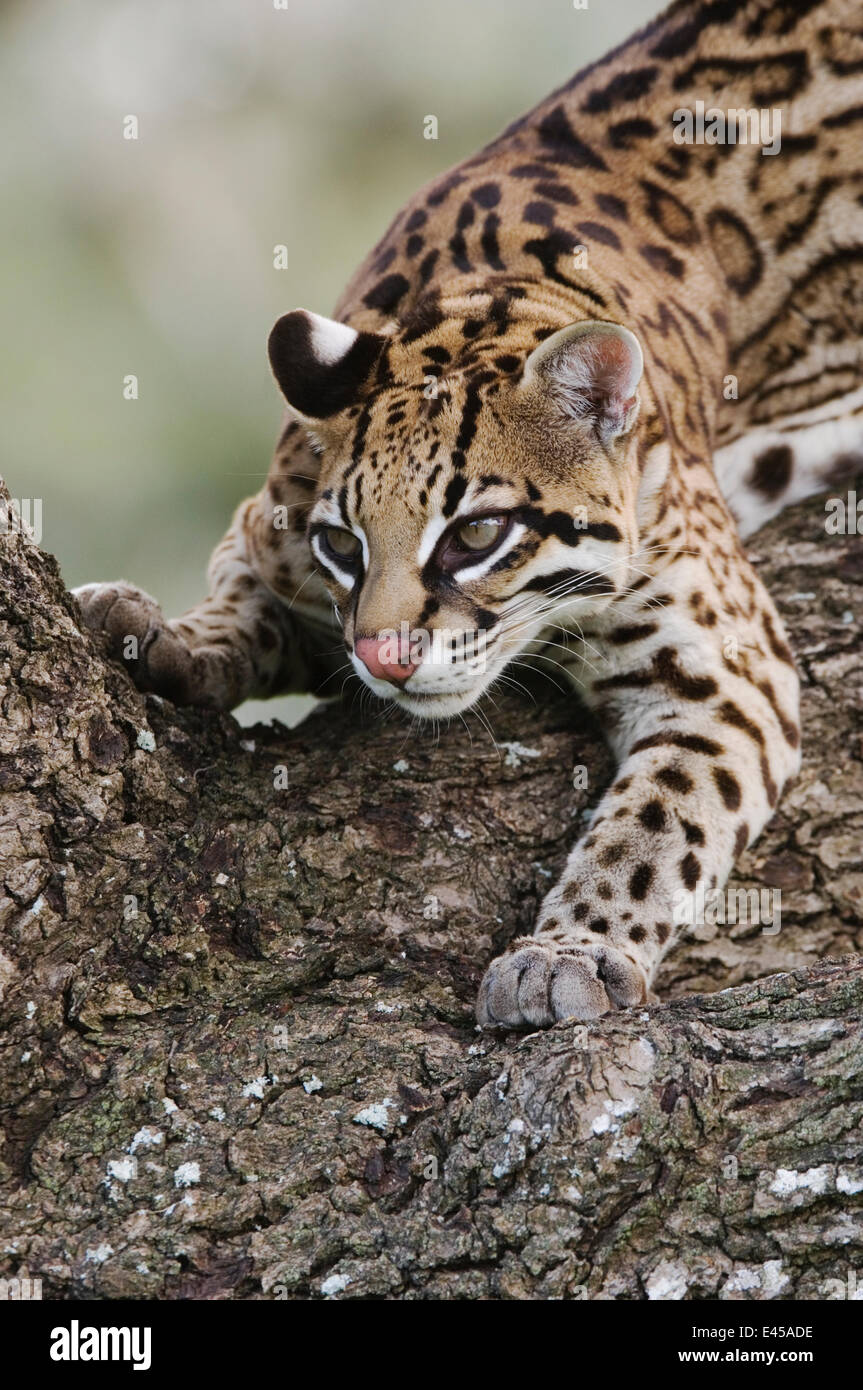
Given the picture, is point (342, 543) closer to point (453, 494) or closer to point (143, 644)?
point (453, 494)

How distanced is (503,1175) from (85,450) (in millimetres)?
8329

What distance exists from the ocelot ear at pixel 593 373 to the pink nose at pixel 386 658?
89 cm

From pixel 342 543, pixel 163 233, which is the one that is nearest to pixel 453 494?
pixel 342 543

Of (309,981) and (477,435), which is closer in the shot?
(309,981)

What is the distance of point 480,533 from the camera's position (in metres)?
4.39

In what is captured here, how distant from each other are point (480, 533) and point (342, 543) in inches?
19.4

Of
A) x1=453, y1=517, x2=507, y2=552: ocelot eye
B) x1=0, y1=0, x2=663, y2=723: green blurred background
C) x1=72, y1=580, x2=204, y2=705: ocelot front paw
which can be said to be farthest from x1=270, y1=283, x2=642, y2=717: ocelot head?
x1=0, y1=0, x2=663, y2=723: green blurred background

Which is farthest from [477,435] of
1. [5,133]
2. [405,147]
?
[405,147]

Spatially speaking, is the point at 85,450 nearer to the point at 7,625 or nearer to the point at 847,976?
the point at 7,625

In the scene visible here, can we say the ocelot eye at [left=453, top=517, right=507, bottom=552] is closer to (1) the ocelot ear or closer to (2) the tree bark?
(1) the ocelot ear

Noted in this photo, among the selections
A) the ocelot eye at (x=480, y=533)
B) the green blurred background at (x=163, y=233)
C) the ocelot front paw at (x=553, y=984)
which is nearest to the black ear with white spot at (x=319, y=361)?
the ocelot eye at (x=480, y=533)

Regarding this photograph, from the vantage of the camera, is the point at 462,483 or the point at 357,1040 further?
the point at 462,483

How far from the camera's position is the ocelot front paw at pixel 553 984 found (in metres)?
3.76
